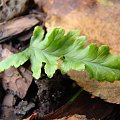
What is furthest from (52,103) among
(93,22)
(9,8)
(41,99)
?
(9,8)

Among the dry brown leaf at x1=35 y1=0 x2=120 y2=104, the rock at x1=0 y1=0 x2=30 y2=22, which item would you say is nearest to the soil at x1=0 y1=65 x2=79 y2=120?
the dry brown leaf at x1=35 y1=0 x2=120 y2=104

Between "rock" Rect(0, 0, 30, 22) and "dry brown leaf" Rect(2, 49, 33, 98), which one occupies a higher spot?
"rock" Rect(0, 0, 30, 22)

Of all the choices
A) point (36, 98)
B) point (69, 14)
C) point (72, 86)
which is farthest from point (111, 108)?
point (69, 14)

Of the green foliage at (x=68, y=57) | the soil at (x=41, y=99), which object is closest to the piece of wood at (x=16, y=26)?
the green foliage at (x=68, y=57)

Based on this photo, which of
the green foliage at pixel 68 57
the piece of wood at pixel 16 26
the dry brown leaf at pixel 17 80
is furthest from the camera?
the piece of wood at pixel 16 26

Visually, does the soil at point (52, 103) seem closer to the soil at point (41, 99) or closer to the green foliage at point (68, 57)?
the soil at point (41, 99)

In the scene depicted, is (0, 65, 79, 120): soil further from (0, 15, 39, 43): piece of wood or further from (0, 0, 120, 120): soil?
(0, 15, 39, 43): piece of wood

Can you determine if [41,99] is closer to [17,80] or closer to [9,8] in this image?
[17,80]
